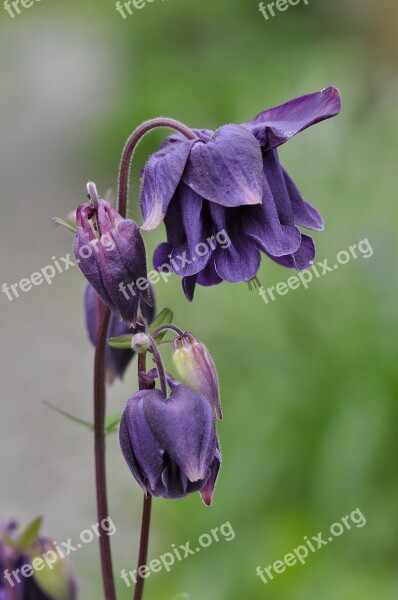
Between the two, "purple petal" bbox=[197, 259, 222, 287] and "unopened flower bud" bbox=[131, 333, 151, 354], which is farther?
"purple petal" bbox=[197, 259, 222, 287]

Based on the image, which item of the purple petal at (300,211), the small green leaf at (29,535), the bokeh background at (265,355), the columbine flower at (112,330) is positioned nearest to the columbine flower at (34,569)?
the small green leaf at (29,535)

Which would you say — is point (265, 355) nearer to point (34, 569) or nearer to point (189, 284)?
point (34, 569)

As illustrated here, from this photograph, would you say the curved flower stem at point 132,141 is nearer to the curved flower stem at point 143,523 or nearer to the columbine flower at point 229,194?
the columbine flower at point 229,194

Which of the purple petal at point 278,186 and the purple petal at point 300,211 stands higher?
the purple petal at point 278,186

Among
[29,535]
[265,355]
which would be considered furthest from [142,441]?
[265,355]

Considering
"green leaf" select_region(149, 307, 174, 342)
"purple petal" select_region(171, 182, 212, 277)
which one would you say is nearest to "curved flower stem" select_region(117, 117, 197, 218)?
"purple petal" select_region(171, 182, 212, 277)

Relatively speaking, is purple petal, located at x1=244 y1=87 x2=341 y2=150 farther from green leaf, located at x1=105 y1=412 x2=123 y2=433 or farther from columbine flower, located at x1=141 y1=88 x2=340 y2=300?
green leaf, located at x1=105 y1=412 x2=123 y2=433

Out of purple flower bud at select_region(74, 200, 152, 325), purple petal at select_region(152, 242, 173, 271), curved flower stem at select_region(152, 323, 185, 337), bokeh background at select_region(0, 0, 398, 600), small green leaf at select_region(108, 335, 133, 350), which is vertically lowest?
bokeh background at select_region(0, 0, 398, 600)
